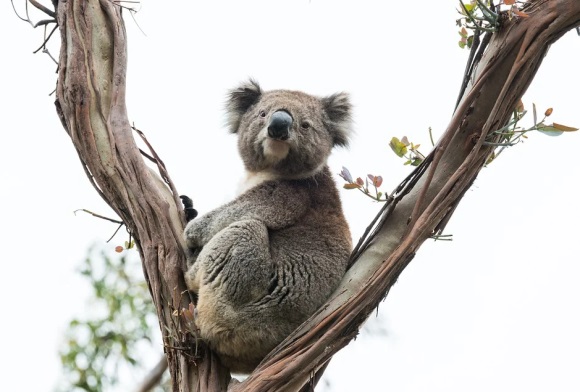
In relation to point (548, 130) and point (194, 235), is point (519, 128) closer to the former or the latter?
point (548, 130)

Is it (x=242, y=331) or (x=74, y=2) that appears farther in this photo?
(x=74, y=2)

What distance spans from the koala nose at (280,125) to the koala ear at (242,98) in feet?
2.04

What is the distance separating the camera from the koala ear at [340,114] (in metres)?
4.46

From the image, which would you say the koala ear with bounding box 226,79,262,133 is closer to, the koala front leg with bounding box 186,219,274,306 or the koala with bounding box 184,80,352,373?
the koala with bounding box 184,80,352,373

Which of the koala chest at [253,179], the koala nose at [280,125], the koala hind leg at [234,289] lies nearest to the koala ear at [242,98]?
the koala chest at [253,179]

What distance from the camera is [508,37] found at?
2.61 meters

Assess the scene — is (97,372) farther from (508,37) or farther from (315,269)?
(508,37)

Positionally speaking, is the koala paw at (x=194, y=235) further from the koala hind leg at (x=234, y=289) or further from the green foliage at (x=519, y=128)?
the green foliage at (x=519, y=128)

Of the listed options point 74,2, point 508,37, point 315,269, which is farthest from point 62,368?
point 508,37

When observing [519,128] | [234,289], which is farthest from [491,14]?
[234,289]

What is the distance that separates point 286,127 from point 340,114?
70cm

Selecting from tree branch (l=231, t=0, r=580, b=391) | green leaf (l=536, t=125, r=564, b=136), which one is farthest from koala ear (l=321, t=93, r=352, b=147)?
green leaf (l=536, t=125, r=564, b=136)

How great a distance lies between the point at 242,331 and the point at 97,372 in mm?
1505

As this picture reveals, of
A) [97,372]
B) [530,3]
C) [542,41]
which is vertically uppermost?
[530,3]
